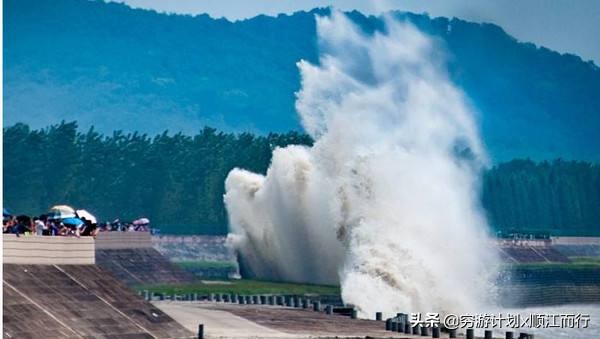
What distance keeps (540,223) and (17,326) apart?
144 metres

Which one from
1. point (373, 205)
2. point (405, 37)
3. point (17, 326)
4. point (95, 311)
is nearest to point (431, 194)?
point (373, 205)

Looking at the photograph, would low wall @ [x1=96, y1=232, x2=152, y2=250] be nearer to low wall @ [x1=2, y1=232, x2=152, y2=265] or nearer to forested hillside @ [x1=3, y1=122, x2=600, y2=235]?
low wall @ [x1=2, y1=232, x2=152, y2=265]

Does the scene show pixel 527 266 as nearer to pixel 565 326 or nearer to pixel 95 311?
pixel 565 326

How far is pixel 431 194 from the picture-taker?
255ft

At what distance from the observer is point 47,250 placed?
47531mm

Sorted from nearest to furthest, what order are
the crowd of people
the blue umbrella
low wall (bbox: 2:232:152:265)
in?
low wall (bbox: 2:232:152:265), the crowd of people, the blue umbrella

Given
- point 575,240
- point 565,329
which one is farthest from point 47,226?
point 575,240

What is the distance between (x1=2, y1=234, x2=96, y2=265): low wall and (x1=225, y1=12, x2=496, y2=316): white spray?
16.3m

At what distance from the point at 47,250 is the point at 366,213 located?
89.8ft

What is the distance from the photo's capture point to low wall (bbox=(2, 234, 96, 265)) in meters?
45.8

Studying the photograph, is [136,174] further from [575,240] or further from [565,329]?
[565,329]

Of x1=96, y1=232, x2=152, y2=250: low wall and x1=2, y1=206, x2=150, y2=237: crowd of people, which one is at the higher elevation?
x1=96, y1=232, x2=152, y2=250: low wall

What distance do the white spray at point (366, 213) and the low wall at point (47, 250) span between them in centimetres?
1629

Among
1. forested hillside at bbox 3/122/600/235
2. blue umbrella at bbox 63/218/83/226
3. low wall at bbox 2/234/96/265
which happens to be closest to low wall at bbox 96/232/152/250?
blue umbrella at bbox 63/218/83/226
